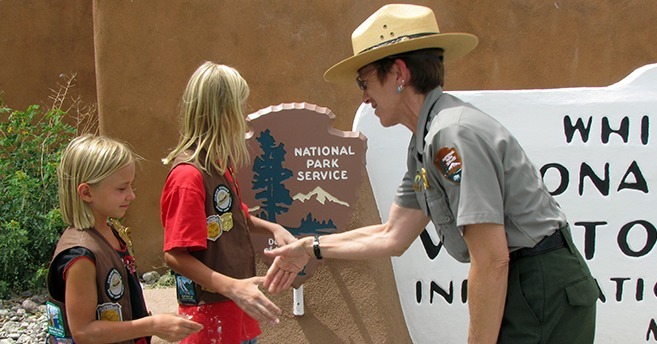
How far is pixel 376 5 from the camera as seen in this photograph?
573 cm

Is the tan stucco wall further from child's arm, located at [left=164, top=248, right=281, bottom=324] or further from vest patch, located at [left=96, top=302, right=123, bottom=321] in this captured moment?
vest patch, located at [left=96, top=302, right=123, bottom=321]

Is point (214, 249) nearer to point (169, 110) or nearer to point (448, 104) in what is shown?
point (448, 104)

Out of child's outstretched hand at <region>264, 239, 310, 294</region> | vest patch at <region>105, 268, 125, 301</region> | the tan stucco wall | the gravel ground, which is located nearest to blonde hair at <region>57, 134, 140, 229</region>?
vest patch at <region>105, 268, 125, 301</region>

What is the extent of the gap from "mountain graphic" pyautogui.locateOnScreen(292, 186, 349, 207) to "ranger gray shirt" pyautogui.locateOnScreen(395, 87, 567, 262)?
4.42ft

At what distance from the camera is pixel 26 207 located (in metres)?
5.30

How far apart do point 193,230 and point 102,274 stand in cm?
34

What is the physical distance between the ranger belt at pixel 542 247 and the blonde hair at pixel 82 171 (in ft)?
4.20

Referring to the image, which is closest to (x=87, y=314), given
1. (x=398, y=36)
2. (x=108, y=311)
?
(x=108, y=311)

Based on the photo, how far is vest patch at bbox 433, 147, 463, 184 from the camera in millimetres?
1952

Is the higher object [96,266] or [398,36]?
[398,36]

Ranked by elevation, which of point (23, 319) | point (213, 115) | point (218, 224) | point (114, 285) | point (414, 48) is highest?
point (414, 48)

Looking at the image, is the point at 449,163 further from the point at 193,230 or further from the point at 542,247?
the point at 193,230

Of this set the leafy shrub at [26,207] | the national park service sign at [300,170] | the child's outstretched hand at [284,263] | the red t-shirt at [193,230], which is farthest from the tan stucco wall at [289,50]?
the red t-shirt at [193,230]

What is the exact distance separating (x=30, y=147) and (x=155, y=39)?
1.29 metres
